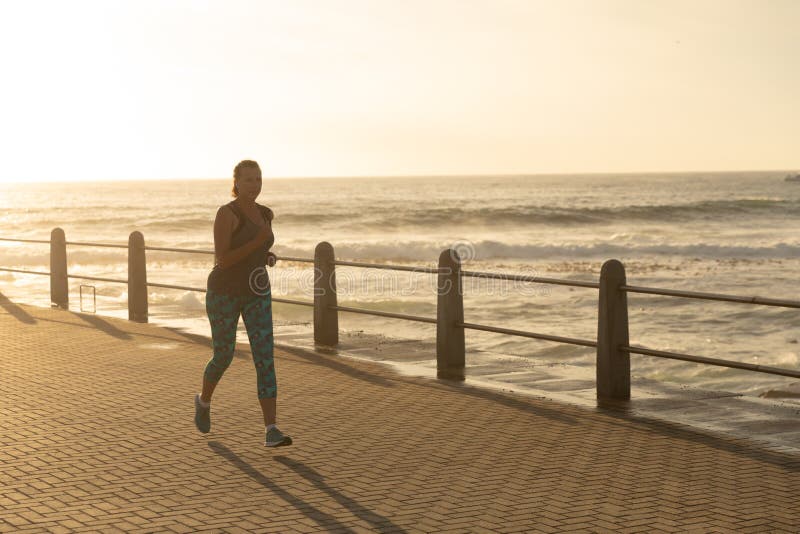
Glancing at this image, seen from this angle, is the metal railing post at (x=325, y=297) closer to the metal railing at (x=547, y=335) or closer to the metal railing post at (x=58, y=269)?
the metal railing at (x=547, y=335)

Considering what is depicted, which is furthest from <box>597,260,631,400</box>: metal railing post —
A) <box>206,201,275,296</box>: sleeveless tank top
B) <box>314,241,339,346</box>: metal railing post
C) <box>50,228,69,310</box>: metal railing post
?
<box>50,228,69,310</box>: metal railing post

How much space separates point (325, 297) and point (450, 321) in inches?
82.7

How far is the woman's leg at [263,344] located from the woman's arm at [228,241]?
0.33 m

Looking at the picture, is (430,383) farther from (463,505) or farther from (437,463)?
(463,505)

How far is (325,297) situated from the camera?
1286 cm

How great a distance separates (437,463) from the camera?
7301 millimetres

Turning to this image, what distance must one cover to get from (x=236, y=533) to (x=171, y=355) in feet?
22.3

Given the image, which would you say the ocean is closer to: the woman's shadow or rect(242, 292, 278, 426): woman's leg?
rect(242, 292, 278, 426): woman's leg

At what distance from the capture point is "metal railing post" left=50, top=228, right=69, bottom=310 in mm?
17609

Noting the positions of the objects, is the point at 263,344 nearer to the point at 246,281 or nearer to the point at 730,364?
the point at 246,281

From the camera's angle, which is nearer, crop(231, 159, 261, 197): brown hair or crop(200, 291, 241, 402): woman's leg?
crop(231, 159, 261, 197): brown hair

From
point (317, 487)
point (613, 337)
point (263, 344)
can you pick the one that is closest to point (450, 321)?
point (613, 337)

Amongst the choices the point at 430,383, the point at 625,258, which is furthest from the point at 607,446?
the point at 625,258

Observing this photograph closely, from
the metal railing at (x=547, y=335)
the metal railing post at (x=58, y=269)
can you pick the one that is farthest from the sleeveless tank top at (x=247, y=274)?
the metal railing post at (x=58, y=269)
